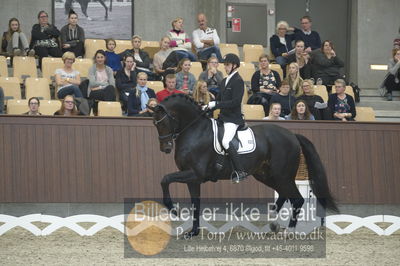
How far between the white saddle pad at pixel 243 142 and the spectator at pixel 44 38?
557 cm

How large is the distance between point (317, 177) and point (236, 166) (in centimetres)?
124

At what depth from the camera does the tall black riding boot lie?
9359 mm

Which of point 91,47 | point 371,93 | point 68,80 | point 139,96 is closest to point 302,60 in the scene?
point 371,93

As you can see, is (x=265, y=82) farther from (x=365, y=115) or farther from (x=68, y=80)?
(x=68, y=80)

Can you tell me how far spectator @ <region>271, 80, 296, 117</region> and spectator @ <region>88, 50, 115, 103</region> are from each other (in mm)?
2673

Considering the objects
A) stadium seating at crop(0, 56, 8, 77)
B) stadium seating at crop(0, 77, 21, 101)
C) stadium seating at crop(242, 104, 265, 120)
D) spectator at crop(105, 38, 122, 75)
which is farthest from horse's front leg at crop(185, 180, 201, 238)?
stadium seating at crop(0, 56, 8, 77)

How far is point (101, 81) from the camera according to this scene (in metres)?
12.8

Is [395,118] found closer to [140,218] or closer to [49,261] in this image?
[140,218]

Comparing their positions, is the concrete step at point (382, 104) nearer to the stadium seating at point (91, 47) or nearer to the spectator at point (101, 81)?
the stadium seating at point (91, 47)

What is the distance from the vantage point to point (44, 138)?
1081 centimetres

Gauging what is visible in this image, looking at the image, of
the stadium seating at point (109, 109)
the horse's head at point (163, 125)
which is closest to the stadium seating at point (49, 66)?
the stadium seating at point (109, 109)

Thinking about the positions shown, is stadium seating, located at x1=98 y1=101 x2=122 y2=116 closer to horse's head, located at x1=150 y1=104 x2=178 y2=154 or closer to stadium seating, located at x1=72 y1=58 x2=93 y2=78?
stadium seating, located at x1=72 y1=58 x2=93 y2=78

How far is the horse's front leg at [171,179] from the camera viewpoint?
8.91m

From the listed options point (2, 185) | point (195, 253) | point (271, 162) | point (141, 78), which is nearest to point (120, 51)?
point (141, 78)
